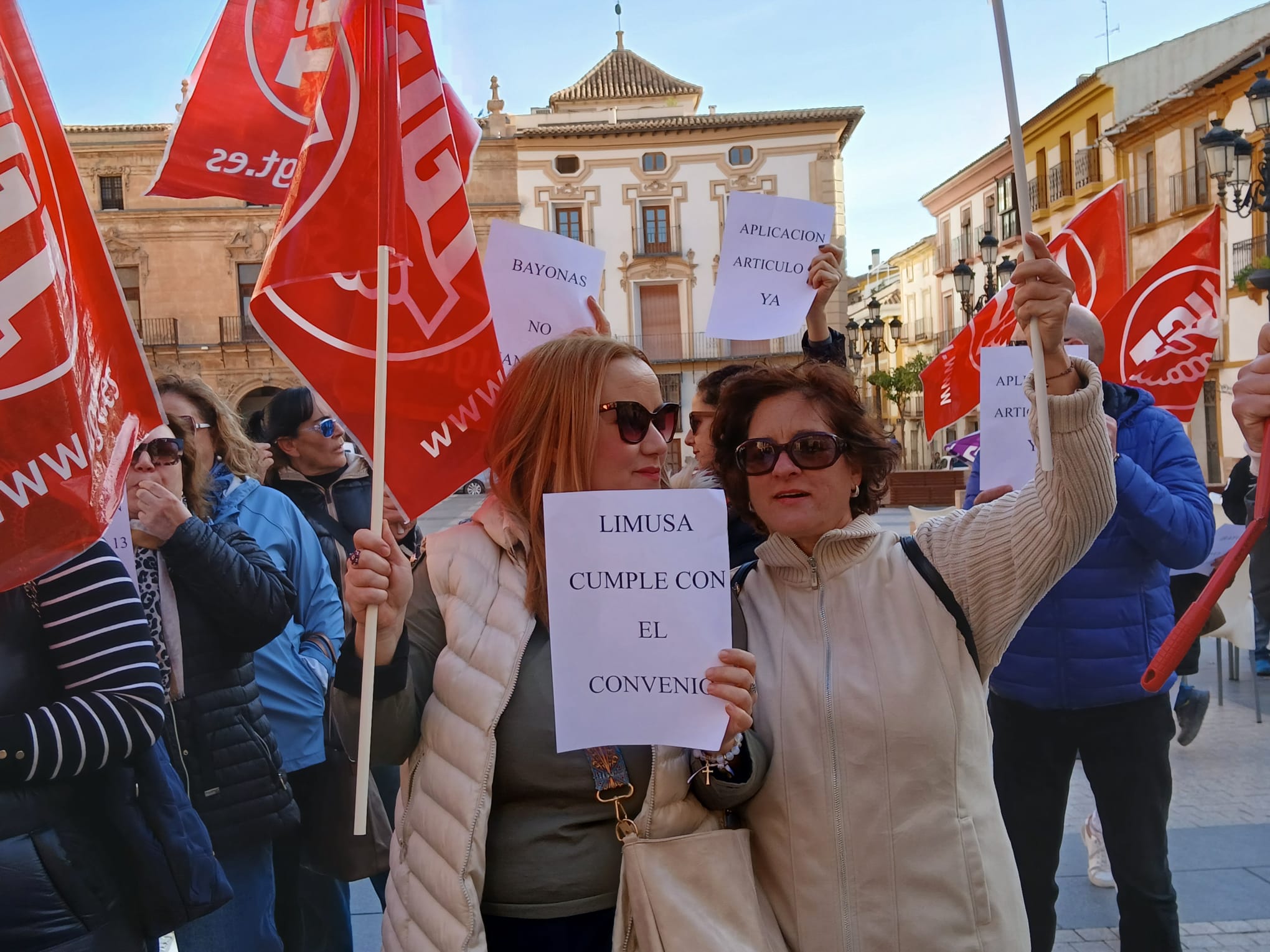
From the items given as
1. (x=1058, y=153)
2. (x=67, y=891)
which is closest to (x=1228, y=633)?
(x=67, y=891)

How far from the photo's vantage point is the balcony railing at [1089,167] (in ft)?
105

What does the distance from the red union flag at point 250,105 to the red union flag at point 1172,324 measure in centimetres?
392

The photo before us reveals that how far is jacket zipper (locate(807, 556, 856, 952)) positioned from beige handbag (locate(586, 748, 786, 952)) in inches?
4.5

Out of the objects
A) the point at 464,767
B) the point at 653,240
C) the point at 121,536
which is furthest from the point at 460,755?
the point at 653,240

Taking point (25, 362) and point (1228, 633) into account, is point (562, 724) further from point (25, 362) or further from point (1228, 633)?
point (1228, 633)

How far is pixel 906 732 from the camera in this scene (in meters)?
1.90

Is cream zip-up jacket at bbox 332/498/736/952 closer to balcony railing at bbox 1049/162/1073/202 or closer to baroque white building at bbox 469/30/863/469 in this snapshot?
balcony railing at bbox 1049/162/1073/202

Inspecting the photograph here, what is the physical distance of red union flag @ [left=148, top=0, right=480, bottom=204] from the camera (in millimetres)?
3303

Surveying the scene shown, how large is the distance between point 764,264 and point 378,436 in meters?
2.27

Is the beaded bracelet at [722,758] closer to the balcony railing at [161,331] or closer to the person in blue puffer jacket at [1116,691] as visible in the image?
the person in blue puffer jacket at [1116,691]

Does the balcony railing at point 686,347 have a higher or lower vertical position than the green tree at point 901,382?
higher

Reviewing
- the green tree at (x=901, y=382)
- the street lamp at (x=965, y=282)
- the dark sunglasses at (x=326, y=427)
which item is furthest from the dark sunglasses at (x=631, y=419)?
the green tree at (x=901, y=382)

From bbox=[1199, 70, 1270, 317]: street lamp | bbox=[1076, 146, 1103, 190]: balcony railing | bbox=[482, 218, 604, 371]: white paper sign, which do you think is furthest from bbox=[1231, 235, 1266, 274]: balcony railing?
bbox=[482, 218, 604, 371]: white paper sign

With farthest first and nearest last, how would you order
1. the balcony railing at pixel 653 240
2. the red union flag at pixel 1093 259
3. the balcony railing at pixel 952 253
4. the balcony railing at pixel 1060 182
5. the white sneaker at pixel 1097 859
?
1. the balcony railing at pixel 952 253
2. the balcony railing at pixel 653 240
3. the balcony railing at pixel 1060 182
4. the red union flag at pixel 1093 259
5. the white sneaker at pixel 1097 859
